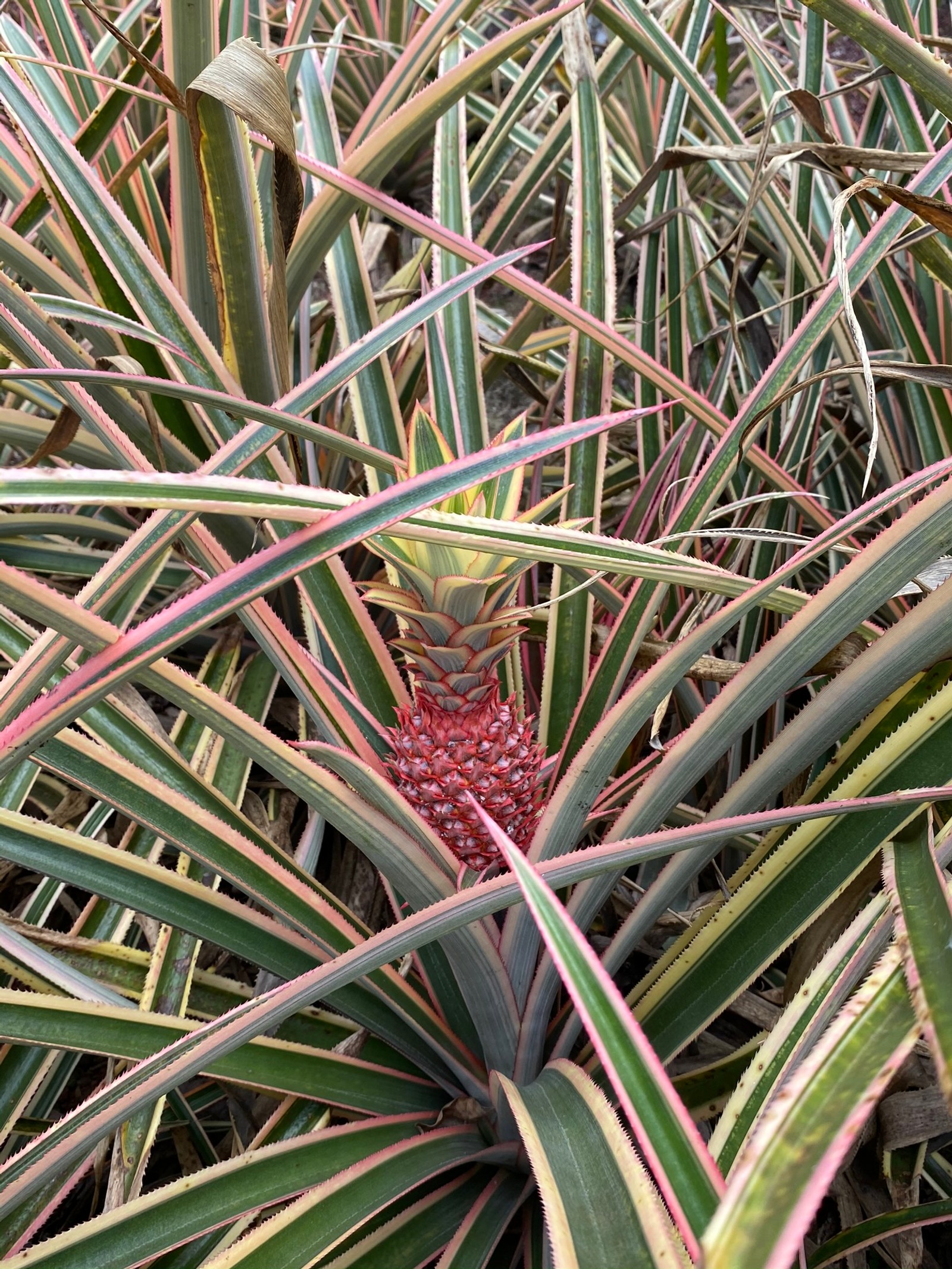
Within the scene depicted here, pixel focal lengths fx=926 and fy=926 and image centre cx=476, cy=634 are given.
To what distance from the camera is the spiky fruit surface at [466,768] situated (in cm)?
61

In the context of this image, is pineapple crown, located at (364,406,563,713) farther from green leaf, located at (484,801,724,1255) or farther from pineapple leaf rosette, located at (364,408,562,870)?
green leaf, located at (484,801,724,1255)

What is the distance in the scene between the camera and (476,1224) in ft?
1.94

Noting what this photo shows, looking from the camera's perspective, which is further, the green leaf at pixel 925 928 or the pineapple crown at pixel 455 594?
the pineapple crown at pixel 455 594

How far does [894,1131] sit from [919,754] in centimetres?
30

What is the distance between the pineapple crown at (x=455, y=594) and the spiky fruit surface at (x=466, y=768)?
0.01 metres

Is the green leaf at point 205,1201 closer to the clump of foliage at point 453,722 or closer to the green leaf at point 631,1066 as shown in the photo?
the clump of foliage at point 453,722

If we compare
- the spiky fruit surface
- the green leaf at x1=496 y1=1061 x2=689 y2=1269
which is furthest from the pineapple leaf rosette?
the green leaf at x1=496 y1=1061 x2=689 y2=1269

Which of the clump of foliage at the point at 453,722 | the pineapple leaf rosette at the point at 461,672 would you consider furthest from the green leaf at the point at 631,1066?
the pineapple leaf rosette at the point at 461,672

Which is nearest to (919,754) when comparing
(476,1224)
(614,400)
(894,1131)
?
(894,1131)

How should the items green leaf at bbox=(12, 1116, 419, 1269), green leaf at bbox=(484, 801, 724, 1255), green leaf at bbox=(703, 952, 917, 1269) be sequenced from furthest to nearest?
green leaf at bbox=(12, 1116, 419, 1269) < green leaf at bbox=(484, 801, 724, 1255) < green leaf at bbox=(703, 952, 917, 1269)

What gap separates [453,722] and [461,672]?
0.04 metres

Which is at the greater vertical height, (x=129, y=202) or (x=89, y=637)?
(x=129, y=202)

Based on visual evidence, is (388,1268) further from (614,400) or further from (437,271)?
(614,400)

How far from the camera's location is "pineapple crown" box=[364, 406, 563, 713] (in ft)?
1.81
